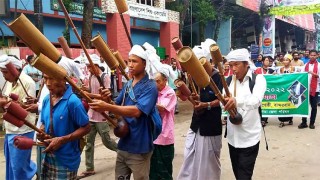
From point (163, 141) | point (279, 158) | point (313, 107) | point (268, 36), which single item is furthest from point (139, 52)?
point (268, 36)

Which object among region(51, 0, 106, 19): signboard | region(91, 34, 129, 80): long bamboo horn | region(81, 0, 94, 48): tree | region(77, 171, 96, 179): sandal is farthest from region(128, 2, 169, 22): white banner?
region(91, 34, 129, 80): long bamboo horn

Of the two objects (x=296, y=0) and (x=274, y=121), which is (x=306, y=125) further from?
(x=296, y=0)

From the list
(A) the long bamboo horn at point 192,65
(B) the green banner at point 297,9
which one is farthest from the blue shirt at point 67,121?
(B) the green banner at point 297,9

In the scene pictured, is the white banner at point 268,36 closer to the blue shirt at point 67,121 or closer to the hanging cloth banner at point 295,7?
the hanging cloth banner at point 295,7

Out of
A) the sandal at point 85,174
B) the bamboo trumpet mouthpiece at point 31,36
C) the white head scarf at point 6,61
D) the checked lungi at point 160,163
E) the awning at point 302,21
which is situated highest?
the awning at point 302,21

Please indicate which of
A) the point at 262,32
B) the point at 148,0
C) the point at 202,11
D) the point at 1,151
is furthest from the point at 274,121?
the point at 262,32

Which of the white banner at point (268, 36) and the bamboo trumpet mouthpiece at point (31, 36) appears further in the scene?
the white banner at point (268, 36)

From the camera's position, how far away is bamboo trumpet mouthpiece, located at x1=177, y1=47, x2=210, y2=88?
8.41 ft

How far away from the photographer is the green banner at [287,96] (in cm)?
834

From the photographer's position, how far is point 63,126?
2.88 m

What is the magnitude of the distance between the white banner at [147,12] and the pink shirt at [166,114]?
41.1 ft

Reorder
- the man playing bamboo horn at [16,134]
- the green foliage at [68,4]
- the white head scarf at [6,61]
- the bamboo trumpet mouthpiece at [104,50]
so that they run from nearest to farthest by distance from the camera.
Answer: the bamboo trumpet mouthpiece at [104,50] < the white head scarf at [6,61] < the man playing bamboo horn at [16,134] < the green foliage at [68,4]

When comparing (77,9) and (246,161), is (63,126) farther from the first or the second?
(77,9)

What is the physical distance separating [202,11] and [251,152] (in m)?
17.5
